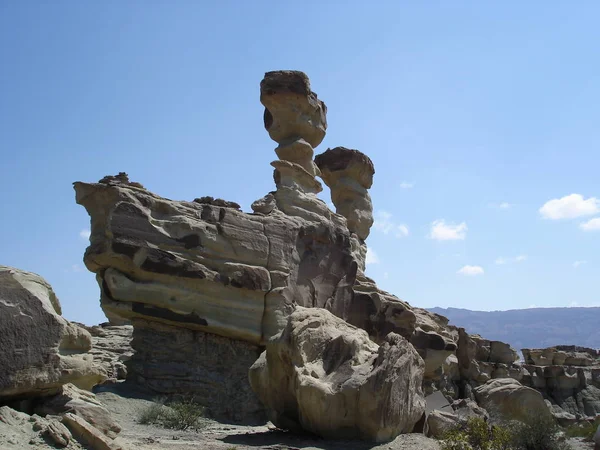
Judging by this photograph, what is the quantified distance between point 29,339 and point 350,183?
1996 cm

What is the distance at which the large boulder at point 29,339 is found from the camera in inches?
315

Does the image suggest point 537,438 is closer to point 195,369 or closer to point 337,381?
point 337,381

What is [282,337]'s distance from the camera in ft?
39.6

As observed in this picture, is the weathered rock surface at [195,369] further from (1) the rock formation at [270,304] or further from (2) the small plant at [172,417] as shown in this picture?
(2) the small plant at [172,417]

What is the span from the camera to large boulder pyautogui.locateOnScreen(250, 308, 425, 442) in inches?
431

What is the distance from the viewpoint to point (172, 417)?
1342 cm

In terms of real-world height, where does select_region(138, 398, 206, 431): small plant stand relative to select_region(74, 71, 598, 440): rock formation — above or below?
below

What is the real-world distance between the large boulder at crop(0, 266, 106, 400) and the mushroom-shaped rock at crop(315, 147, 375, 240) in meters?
18.9

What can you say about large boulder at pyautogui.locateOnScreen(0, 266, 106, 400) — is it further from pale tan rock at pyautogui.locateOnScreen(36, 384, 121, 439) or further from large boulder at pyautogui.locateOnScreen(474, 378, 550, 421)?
large boulder at pyautogui.locateOnScreen(474, 378, 550, 421)

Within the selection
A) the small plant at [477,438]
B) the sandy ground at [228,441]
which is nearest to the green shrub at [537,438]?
the small plant at [477,438]

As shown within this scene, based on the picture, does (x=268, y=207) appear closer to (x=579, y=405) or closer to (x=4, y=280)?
(x=4, y=280)

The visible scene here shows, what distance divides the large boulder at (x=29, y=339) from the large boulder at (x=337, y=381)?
13.6 ft

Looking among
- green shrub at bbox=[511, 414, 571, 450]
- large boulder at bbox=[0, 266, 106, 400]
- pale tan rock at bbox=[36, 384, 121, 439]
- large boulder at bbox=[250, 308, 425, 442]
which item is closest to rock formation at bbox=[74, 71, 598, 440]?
large boulder at bbox=[250, 308, 425, 442]

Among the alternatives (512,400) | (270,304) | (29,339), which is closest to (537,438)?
(512,400)
